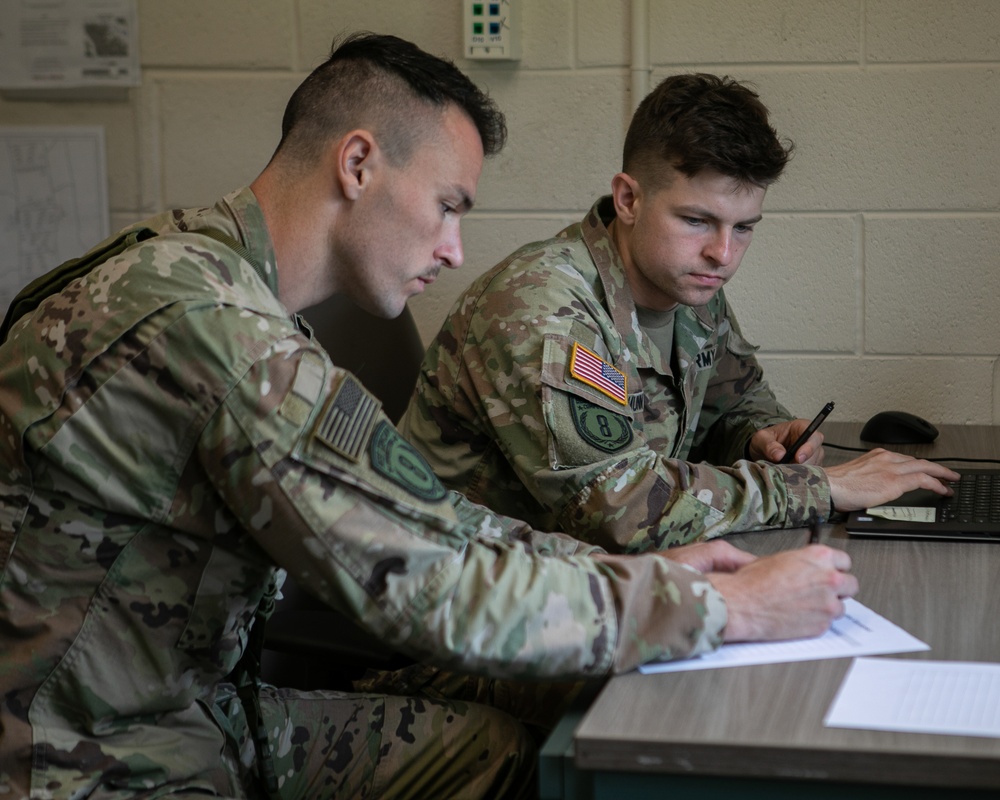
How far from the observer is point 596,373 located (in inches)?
60.7

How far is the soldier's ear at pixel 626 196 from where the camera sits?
6.02ft

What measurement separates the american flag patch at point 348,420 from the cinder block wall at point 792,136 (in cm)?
152

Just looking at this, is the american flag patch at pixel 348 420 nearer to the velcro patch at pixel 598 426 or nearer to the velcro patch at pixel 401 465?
the velcro patch at pixel 401 465

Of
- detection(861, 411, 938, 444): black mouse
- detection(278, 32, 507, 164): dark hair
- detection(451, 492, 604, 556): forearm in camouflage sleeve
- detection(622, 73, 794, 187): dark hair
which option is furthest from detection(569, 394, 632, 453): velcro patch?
detection(861, 411, 938, 444): black mouse

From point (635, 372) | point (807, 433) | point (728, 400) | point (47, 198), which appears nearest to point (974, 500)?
point (807, 433)

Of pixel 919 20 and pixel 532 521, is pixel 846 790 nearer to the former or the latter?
pixel 532 521

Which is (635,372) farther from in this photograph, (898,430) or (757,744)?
(757,744)

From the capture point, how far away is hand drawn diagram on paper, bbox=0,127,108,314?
2.62m

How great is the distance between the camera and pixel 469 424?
1.68 m

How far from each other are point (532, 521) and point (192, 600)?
68 centimetres

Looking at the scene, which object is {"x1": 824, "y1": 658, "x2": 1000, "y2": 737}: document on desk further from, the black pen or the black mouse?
the black mouse

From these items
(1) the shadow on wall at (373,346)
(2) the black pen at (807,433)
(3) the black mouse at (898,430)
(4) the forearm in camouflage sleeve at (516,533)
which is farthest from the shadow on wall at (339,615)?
(3) the black mouse at (898,430)

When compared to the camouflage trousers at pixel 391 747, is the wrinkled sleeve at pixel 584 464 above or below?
above

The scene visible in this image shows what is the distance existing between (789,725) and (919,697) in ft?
0.40
